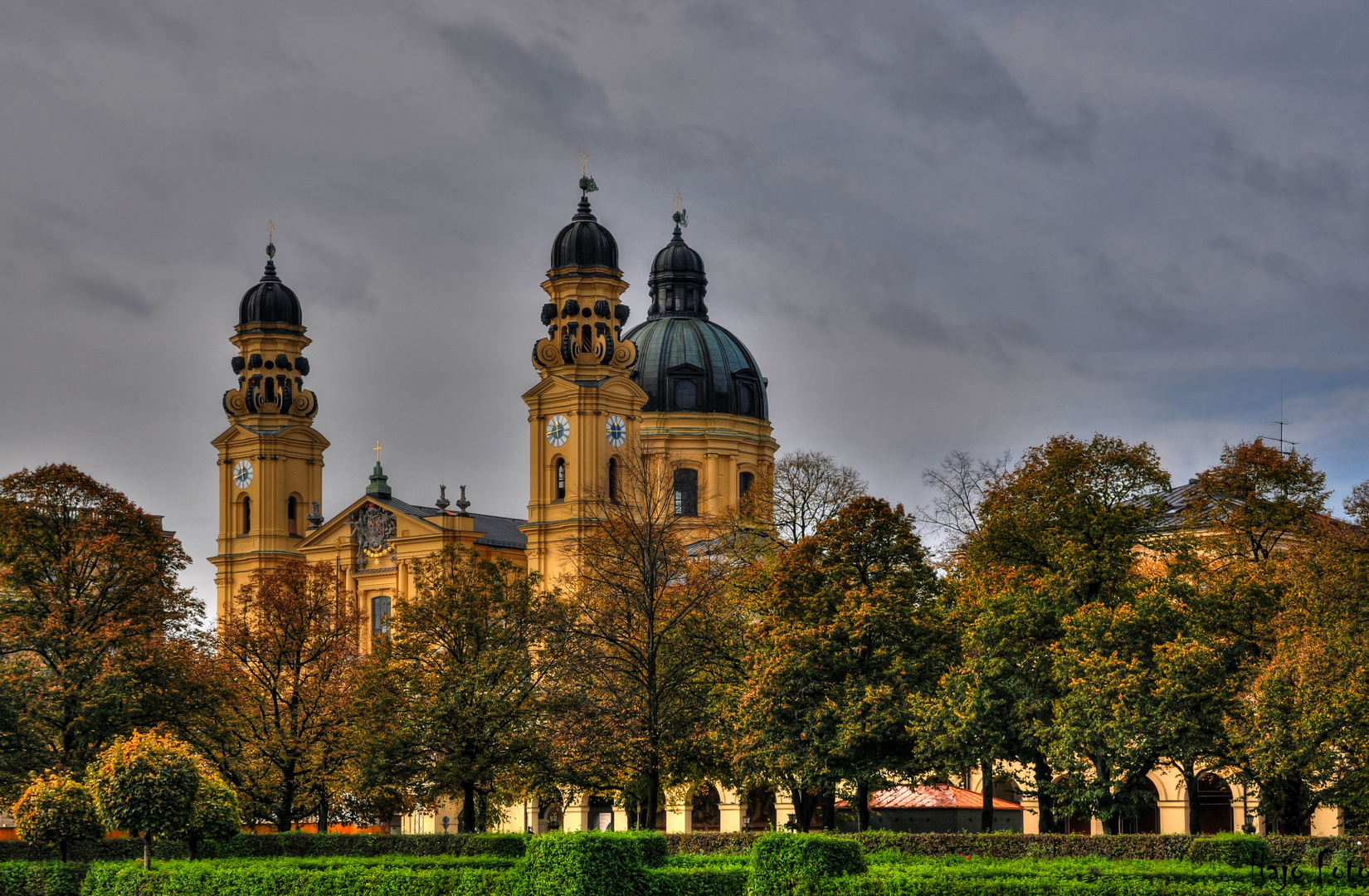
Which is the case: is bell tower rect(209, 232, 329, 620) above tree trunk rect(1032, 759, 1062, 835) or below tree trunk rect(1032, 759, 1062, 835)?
above

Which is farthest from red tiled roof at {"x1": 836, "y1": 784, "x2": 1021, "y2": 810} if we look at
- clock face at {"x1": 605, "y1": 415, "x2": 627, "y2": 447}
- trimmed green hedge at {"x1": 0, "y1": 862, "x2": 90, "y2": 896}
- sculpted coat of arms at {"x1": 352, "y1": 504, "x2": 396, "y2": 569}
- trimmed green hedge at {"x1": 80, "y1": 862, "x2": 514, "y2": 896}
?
sculpted coat of arms at {"x1": 352, "y1": 504, "x2": 396, "y2": 569}

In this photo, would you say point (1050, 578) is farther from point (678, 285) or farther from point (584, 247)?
point (678, 285)

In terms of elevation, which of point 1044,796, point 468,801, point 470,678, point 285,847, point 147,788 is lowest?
point 285,847

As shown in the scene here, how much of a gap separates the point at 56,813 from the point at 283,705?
14.8 meters

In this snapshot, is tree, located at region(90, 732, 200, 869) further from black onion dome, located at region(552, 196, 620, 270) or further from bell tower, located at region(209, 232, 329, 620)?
bell tower, located at region(209, 232, 329, 620)

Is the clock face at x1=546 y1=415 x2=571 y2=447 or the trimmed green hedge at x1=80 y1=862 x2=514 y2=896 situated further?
the clock face at x1=546 y1=415 x2=571 y2=447

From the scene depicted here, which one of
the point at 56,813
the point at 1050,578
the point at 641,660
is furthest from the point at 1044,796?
the point at 56,813

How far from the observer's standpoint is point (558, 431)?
3295 inches

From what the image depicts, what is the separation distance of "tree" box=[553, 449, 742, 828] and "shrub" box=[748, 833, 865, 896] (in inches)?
596

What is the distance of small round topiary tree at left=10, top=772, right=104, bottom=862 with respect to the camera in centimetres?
4153

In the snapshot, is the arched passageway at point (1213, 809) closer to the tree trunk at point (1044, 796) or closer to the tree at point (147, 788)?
the tree trunk at point (1044, 796)

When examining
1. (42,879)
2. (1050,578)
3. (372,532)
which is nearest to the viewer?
(42,879)

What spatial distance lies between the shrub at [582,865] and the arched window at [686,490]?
64.6 metres

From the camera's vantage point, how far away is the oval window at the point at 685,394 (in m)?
97.9
